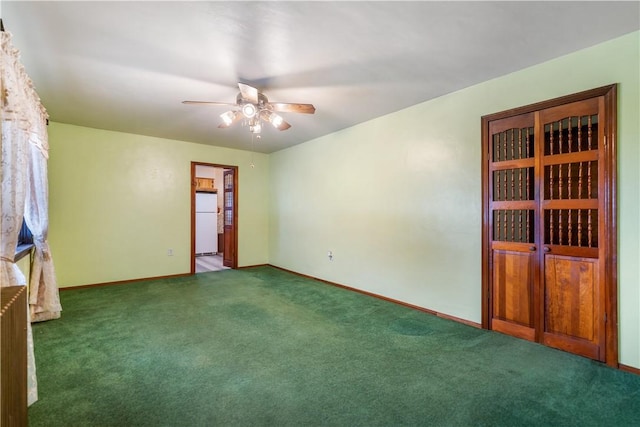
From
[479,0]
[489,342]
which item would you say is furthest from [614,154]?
[489,342]

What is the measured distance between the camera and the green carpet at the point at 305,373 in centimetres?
177

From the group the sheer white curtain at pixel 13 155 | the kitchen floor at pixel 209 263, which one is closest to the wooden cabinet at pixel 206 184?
the kitchen floor at pixel 209 263

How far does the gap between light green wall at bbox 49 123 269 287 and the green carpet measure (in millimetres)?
1484

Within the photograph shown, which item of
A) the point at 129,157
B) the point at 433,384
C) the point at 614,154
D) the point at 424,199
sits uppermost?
the point at 129,157

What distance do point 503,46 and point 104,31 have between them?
3.01 m

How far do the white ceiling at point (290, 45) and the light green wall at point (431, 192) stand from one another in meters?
0.21

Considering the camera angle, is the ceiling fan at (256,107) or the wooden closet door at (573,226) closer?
the wooden closet door at (573,226)

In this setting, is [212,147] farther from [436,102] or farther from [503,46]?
[503,46]

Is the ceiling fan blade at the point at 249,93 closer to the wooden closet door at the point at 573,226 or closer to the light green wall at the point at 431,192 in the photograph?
the light green wall at the point at 431,192

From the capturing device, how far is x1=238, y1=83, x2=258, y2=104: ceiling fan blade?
2680mm

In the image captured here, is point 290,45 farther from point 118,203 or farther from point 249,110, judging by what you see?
point 118,203

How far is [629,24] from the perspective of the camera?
2119 millimetres

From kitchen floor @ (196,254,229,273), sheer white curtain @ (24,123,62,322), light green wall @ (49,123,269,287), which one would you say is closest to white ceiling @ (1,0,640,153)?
sheer white curtain @ (24,123,62,322)

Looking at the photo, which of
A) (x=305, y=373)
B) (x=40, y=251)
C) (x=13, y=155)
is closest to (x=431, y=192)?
(x=305, y=373)
